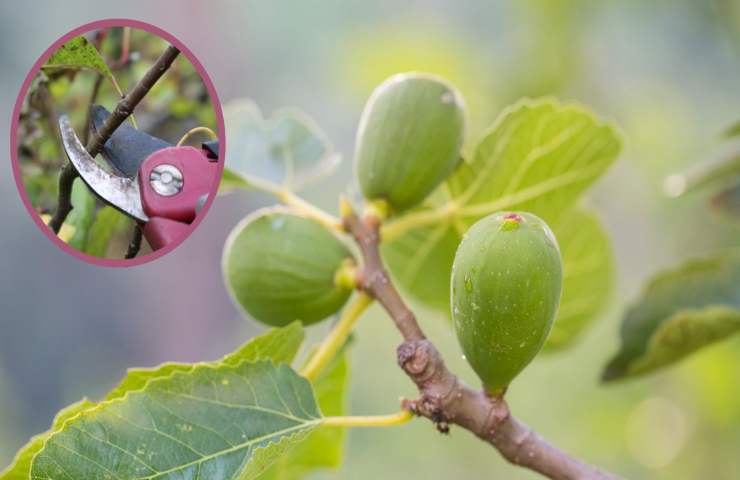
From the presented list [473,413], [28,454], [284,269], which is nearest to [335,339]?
[284,269]

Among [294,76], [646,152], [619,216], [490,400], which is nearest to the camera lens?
[490,400]

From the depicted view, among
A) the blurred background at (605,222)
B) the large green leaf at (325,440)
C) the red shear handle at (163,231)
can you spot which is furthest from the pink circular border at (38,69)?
the blurred background at (605,222)

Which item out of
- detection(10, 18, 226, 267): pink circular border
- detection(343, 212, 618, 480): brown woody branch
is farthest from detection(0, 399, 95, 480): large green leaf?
detection(343, 212, 618, 480): brown woody branch

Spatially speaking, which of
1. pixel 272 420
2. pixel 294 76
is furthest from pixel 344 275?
pixel 294 76

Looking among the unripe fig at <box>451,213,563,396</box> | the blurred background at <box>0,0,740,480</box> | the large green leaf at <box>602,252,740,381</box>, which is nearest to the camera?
the unripe fig at <box>451,213,563,396</box>

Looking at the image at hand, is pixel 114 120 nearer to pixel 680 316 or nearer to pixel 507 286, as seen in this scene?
pixel 507 286

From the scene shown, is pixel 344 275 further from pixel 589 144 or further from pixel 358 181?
pixel 589 144

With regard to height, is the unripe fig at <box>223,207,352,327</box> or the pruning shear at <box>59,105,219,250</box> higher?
the pruning shear at <box>59,105,219,250</box>

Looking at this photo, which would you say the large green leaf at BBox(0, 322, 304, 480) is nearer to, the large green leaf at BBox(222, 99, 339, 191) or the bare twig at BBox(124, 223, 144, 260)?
the bare twig at BBox(124, 223, 144, 260)
